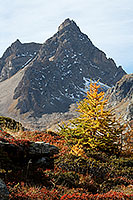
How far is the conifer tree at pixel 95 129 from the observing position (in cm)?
1238

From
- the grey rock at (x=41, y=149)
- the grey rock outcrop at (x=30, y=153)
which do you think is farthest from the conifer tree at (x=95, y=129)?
the grey rock outcrop at (x=30, y=153)

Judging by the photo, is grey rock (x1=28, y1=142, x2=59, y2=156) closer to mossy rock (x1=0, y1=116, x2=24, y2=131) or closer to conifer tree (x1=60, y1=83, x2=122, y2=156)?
conifer tree (x1=60, y1=83, x2=122, y2=156)

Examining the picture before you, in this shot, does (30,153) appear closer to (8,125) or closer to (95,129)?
(95,129)

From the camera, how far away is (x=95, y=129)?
41.4 feet

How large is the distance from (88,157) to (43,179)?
10.5 ft

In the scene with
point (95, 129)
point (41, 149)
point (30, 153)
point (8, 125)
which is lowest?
point (30, 153)

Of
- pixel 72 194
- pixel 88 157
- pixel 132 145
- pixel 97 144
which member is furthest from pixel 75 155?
pixel 132 145

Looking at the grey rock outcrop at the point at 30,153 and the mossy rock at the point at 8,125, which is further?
the mossy rock at the point at 8,125

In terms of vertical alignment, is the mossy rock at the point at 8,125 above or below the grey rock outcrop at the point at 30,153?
above

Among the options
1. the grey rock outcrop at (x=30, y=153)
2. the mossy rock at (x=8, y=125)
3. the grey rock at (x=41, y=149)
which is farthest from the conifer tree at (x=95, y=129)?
the mossy rock at (x=8, y=125)

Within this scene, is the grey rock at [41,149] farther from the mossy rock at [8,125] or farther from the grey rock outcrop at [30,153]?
the mossy rock at [8,125]

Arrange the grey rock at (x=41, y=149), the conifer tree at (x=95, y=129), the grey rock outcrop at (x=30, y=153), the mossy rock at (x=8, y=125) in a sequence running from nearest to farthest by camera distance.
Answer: the grey rock outcrop at (x=30, y=153)
the grey rock at (x=41, y=149)
the conifer tree at (x=95, y=129)
the mossy rock at (x=8, y=125)

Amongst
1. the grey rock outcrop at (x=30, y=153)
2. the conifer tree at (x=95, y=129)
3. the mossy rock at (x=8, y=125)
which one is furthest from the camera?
the mossy rock at (x=8, y=125)

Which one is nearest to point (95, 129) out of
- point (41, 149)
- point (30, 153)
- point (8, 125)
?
point (41, 149)
